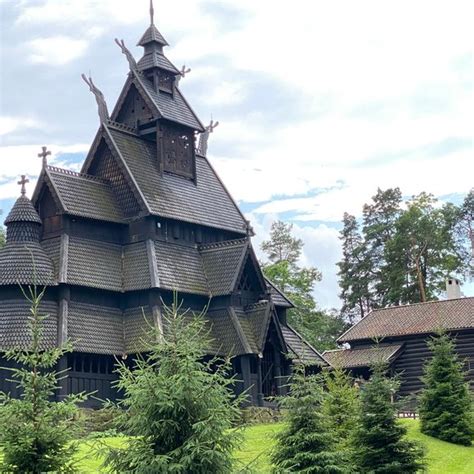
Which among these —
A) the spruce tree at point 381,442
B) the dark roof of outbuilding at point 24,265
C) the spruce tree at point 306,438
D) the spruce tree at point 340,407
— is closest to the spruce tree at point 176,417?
the spruce tree at point 306,438

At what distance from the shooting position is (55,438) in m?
11.3

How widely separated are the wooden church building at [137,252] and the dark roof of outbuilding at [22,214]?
0.05m

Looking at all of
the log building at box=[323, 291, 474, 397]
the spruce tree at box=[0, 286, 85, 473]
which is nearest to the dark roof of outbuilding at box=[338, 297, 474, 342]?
the log building at box=[323, 291, 474, 397]

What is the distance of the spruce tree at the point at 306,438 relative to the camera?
17188 millimetres

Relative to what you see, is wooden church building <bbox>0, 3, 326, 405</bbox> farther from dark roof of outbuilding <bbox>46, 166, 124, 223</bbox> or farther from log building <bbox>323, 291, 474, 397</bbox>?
log building <bbox>323, 291, 474, 397</bbox>

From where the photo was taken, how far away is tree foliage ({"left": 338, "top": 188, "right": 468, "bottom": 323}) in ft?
249

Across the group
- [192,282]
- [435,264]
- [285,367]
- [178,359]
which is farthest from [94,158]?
[435,264]

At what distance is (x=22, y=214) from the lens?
34.6 meters

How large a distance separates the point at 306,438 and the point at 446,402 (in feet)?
47.7

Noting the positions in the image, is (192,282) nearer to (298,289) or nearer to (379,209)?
(298,289)

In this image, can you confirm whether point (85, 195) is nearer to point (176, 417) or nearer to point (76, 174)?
point (76, 174)

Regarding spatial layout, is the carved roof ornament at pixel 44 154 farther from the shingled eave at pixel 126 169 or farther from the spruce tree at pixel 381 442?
the spruce tree at pixel 381 442

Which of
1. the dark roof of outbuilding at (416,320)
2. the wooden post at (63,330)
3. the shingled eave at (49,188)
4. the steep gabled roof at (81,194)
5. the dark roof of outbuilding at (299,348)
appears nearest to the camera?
the wooden post at (63,330)

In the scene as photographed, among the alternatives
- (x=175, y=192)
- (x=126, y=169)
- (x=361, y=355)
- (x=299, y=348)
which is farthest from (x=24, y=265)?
(x=361, y=355)
